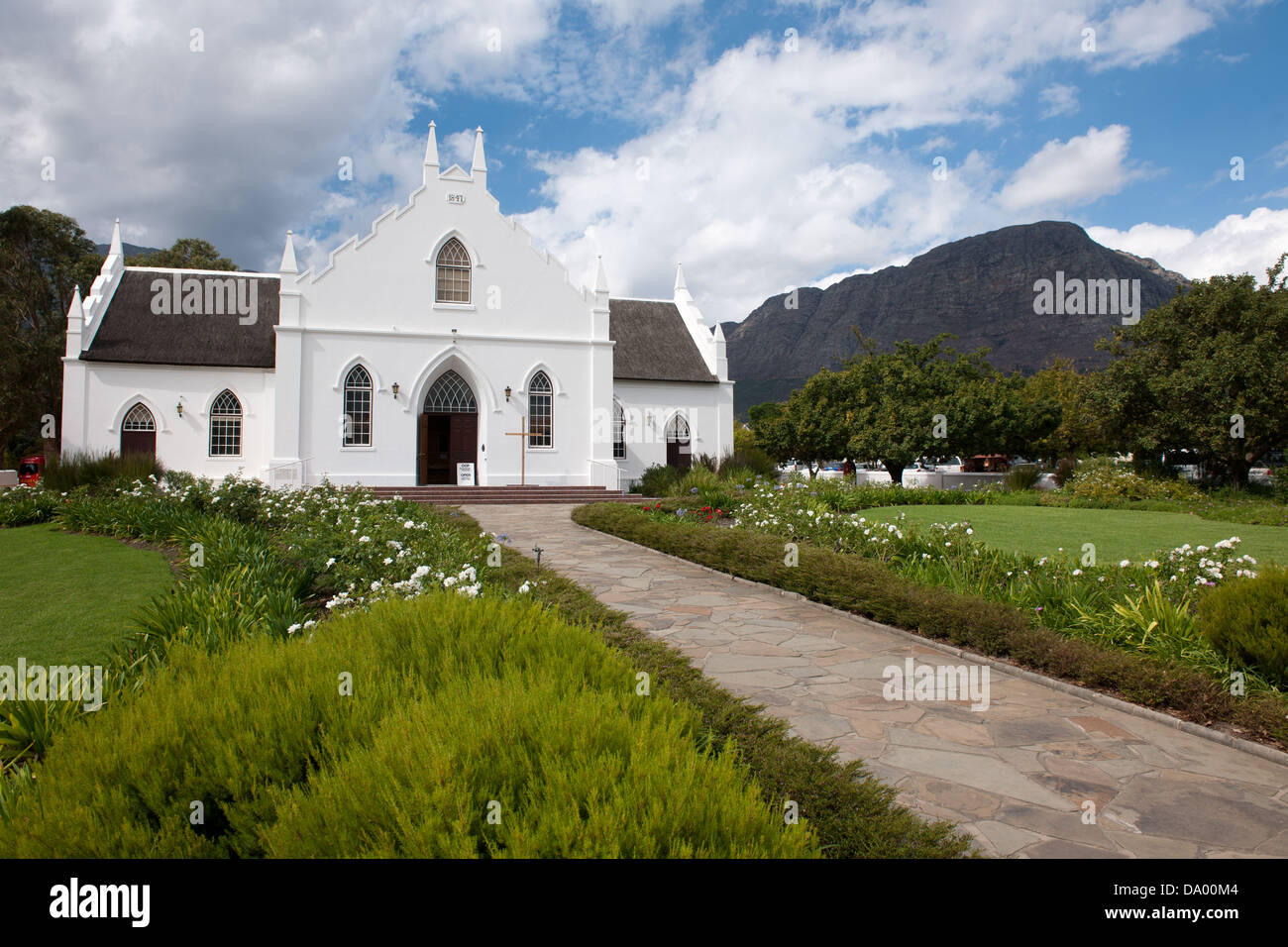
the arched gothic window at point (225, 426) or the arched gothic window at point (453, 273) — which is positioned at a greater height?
the arched gothic window at point (453, 273)

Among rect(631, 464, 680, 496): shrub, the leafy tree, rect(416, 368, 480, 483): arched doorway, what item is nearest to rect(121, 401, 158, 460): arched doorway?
rect(416, 368, 480, 483): arched doorway

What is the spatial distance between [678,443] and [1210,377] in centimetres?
1863

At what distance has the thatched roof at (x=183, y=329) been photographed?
26359 mm

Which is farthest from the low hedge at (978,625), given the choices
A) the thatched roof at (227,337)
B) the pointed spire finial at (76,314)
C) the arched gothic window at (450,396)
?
the pointed spire finial at (76,314)

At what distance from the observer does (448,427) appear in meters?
27.9

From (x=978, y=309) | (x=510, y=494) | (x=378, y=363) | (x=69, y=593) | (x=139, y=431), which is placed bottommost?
(x=69, y=593)

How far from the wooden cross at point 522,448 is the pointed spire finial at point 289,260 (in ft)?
30.9

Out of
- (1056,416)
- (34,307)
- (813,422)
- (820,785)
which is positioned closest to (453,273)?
(813,422)

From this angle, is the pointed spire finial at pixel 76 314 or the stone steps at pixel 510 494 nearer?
the stone steps at pixel 510 494

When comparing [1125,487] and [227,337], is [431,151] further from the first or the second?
[1125,487]

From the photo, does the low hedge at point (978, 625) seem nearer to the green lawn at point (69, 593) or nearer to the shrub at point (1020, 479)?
the green lawn at point (69, 593)

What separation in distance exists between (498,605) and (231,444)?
2617 cm

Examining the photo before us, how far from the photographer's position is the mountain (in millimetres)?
154500
